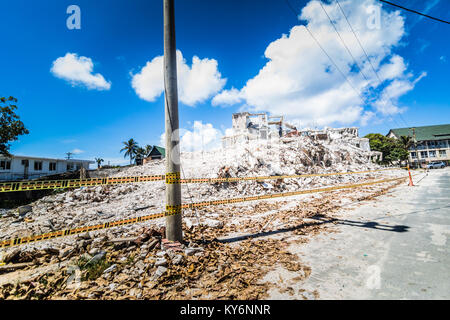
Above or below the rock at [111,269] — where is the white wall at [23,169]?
above

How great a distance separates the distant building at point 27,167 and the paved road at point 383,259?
123 ft

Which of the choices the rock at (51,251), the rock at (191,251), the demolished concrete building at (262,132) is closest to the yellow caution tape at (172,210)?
the rock at (191,251)

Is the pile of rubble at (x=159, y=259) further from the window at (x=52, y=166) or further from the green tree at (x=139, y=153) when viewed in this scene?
the green tree at (x=139, y=153)

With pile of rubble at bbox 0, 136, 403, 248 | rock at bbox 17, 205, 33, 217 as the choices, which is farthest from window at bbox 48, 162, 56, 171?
rock at bbox 17, 205, 33, 217

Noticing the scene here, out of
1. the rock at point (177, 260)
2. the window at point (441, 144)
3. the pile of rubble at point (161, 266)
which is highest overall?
the window at point (441, 144)

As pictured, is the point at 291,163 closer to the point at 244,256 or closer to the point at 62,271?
the point at 244,256

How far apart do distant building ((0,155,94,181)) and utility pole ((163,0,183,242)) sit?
34234 mm

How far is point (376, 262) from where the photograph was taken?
3199 mm

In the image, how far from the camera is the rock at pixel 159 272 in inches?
117

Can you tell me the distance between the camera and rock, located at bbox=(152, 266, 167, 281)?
2980 mm

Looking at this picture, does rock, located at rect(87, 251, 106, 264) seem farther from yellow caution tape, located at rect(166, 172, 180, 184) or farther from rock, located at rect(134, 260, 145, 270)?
yellow caution tape, located at rect(166, 172, 180, 184)

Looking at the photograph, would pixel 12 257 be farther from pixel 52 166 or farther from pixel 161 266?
pixel 52 166

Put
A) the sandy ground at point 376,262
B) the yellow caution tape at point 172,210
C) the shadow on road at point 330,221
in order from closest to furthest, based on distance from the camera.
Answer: the sandy ground at point 376,262 → the yellow caution tape at point 172,210 → the shadow on road at point 330,221

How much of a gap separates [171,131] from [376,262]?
16.0 ft
